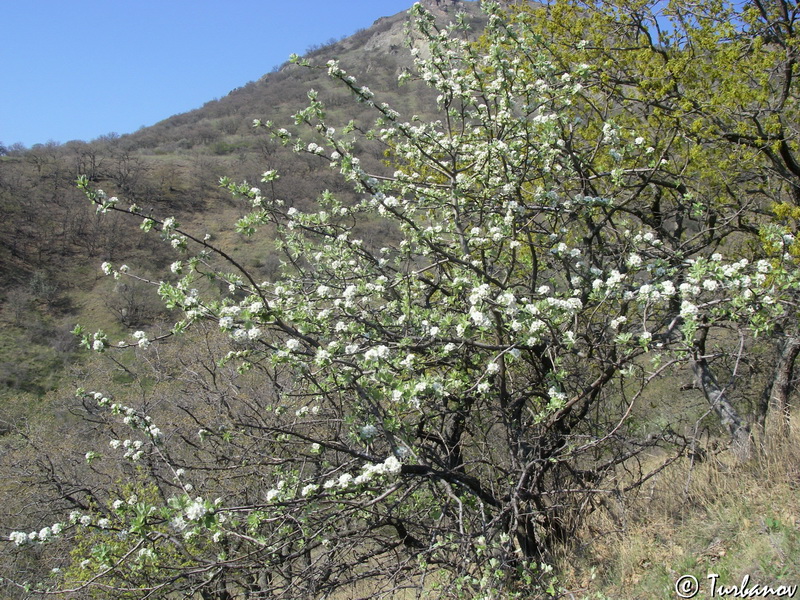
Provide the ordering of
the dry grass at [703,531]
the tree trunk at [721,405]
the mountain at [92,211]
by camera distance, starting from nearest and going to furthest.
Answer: the dry grass at [703,531] → the tree trunk at [721,405] → the mountain at [92,211]

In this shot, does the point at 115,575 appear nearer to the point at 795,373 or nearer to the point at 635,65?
the point at 635,65

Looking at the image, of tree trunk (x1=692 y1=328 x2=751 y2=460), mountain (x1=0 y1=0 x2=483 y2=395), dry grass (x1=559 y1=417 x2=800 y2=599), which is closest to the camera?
dry grass (x1=559 y1=417 x2=800 y2=599)

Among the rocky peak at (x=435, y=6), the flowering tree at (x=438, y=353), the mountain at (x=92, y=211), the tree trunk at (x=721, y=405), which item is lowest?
the tree trunk at (x=721, y=405)

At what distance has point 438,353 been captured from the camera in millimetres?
4492

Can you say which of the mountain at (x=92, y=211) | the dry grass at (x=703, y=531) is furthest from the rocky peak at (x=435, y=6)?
the mountain at (x=92, y=211)

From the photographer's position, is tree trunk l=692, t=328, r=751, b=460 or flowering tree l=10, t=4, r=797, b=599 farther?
tree trunk l=692, t=328, r=751, b=460

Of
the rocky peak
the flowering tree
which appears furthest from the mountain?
the flowering tree

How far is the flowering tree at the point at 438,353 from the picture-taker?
3.62 metres

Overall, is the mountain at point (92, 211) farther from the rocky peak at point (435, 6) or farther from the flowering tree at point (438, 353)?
the flowering tree at point (438, 353)

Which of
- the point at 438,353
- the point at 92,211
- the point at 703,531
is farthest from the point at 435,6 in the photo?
the point at 92,211

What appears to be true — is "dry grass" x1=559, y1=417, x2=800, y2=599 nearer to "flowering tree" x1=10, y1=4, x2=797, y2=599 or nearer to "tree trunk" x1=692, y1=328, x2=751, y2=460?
"flowering tree" x1=10, y1=4, x2=797, y2=599

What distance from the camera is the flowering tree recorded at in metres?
3.62

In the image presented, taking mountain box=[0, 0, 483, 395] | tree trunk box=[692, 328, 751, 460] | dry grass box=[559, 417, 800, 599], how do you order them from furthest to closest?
A: mountain box=[0, 0, 483, 395]
tree trunk box=[692, 328, 751, 460]
dry grass box=[559, 417, 800, 599]

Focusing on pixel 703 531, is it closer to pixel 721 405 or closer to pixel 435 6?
pixel 721 405
